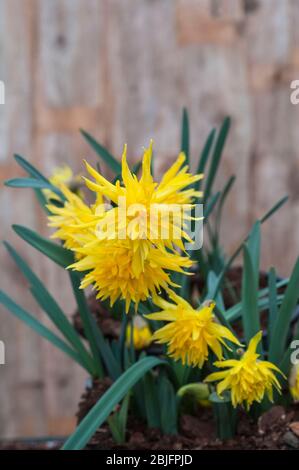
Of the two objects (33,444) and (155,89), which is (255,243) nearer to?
(33,444)

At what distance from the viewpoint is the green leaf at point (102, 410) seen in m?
0.49

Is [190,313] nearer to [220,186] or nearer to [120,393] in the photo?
[120,393]

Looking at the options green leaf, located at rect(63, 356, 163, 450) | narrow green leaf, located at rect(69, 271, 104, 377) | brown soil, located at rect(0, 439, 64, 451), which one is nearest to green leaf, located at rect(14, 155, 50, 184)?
narrow green leaf, located at rect(69, 271, 104, 377)

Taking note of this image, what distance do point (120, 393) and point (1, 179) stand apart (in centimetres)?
104

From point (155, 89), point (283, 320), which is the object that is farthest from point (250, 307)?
point (155, 89)

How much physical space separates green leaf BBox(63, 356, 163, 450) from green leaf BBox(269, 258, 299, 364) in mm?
117

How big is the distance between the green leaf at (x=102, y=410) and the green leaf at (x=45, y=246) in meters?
0.11

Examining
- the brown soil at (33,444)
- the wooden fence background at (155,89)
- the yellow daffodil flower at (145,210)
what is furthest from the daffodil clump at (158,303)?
the wooden fence background at (155,89)

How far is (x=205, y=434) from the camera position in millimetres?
620

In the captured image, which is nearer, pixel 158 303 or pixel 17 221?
pixel 158 303

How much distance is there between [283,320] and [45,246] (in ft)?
0.69

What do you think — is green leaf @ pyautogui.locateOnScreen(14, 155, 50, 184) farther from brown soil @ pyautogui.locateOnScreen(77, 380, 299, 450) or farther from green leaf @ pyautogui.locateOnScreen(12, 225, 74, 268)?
brown soil @ pyautogui.locateOnScreen(77, 380, 299, 450)

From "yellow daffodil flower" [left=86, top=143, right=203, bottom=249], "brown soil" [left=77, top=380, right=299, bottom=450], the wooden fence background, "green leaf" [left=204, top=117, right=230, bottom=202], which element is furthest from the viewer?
the wooden fence background

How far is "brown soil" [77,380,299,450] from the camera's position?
1.87 feet
